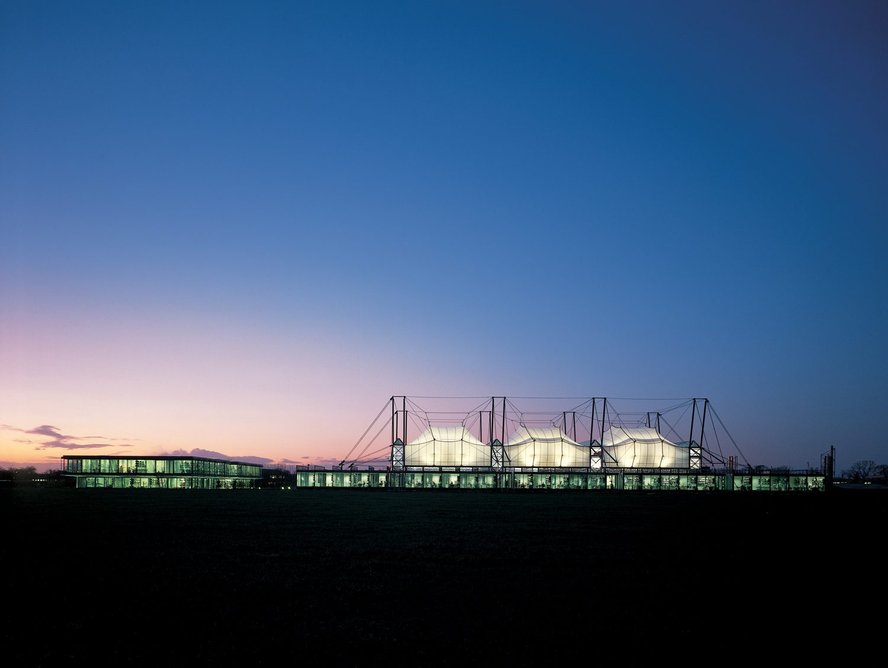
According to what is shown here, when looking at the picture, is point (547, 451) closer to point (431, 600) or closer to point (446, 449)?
point (446, 449)

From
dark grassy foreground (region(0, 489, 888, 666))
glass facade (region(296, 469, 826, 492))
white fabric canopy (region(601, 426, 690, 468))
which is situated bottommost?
glass facade (region(296, 469, 826, 492))

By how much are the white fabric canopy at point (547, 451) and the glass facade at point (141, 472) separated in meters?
52.5

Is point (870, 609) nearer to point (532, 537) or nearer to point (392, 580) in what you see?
point (392, 580)

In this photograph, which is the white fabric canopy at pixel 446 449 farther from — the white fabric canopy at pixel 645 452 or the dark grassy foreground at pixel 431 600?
the dark grassy foreground at pixel 431 600

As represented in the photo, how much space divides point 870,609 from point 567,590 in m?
4.26

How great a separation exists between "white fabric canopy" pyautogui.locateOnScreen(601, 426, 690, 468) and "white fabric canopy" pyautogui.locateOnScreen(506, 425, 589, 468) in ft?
17.3

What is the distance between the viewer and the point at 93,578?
1185 centimetres

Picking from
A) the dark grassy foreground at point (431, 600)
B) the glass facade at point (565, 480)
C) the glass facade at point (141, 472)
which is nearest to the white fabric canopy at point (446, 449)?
the glass facade at point (565, 480)

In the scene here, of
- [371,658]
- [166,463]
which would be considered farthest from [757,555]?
[166,463]

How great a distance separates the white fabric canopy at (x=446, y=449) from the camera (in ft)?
376

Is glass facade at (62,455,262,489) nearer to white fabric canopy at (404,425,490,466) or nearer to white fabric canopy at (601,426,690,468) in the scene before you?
white fabric canopy at (404,425,490,466)

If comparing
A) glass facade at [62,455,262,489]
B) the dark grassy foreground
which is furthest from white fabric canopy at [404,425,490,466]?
the dark grassy foreground

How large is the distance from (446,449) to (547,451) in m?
17.9

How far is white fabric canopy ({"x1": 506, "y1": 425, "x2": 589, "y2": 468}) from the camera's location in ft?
386
